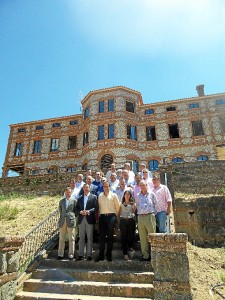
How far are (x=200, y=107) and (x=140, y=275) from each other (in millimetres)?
22874

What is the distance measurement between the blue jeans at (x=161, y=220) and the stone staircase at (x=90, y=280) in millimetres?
816

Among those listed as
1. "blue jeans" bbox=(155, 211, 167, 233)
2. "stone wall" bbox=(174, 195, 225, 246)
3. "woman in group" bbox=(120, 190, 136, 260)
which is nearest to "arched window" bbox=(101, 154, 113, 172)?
"stone wall" bbox=(174, 195, 225, 246)

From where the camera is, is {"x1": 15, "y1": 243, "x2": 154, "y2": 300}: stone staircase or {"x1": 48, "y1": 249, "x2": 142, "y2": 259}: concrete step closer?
{"x1": 15, "y1": 243, "x2": 154, "y2": 300}: stone staircase

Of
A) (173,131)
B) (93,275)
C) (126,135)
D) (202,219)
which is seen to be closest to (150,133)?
(173,131)

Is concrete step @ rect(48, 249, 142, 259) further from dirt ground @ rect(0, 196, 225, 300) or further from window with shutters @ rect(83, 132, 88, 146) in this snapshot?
window with shutters @ rect(83, 132, 88, 146)

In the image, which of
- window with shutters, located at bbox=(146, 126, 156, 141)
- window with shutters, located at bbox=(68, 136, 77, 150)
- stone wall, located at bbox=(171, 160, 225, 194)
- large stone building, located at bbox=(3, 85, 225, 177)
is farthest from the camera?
window with shutters, located at bbox=(68, 136, 77, 150)

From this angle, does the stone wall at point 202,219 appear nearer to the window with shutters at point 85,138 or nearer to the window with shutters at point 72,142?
the window with shutters at point 85,138

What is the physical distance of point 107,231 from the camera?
18.8 ft

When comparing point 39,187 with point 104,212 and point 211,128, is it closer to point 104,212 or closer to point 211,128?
point 104,212

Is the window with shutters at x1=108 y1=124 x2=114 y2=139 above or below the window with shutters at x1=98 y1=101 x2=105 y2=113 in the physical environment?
below

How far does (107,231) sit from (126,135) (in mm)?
18442

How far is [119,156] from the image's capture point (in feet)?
74.6

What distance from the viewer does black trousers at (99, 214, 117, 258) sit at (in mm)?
5566

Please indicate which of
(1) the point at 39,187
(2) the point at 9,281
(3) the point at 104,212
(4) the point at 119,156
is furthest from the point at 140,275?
(4) the point at 119,156
